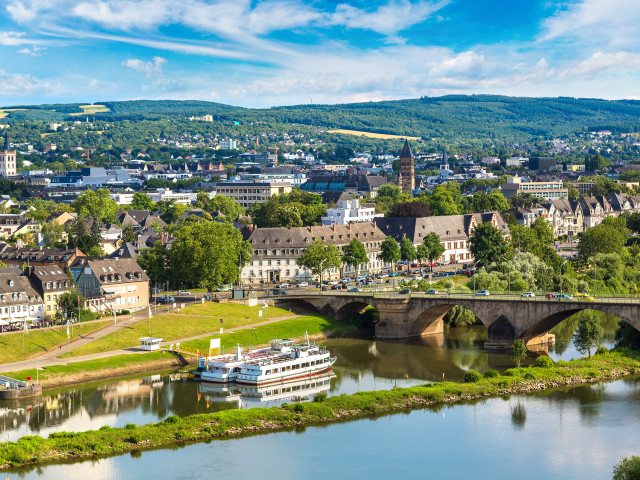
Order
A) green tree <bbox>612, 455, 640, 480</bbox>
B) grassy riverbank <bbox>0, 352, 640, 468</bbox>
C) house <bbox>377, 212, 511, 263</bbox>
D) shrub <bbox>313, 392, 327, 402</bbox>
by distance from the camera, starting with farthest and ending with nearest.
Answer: house <bbox>377, 212, 511, 263</bbox> → shrub <bbox>313, 392, 327, 402</bbox> → grassy riverbank <bbox>0, 352, 640, 468</bbox> → green tree <bbox>612, 455, 640, 480</bbox>

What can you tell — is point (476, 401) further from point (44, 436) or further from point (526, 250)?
point (526, 250)

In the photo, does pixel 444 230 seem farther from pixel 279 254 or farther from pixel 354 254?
pixel 279 254

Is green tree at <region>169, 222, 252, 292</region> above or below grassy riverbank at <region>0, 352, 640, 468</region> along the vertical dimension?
above

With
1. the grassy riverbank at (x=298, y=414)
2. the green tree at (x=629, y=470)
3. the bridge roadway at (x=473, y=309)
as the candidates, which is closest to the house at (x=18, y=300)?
the bridge roadway at (x=473, y=309)

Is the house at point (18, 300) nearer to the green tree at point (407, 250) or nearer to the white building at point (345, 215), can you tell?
the green tree at point (407, 250)

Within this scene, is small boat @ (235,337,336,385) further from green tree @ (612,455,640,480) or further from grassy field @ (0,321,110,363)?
green tree @ (612,455,640,480)

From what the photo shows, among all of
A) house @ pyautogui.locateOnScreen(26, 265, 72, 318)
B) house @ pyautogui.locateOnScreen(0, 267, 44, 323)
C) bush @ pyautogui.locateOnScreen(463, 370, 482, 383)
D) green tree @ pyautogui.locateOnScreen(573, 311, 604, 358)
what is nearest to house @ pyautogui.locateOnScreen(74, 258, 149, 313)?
house @ pyautogui.locateOnScreen(26, 265, 72, 318)
